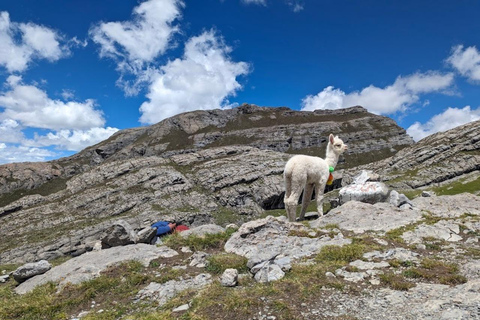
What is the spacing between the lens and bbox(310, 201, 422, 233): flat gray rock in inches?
563

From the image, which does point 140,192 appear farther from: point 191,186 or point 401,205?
point 401,205

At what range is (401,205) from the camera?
62.3 feet

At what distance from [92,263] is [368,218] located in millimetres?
14051

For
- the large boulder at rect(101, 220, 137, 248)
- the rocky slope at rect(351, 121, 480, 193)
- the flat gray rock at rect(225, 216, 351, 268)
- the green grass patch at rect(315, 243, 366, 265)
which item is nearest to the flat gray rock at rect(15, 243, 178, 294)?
the large boulder at rect(101, 220, 137, 248)

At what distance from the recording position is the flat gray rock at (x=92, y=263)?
1061 cm

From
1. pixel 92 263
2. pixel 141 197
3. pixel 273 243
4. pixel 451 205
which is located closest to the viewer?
pixel 92 263

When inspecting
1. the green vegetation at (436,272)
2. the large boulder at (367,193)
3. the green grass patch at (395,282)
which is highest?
the large boulder at (367,193)

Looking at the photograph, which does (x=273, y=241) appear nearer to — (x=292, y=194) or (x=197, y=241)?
(x=197, y=241)

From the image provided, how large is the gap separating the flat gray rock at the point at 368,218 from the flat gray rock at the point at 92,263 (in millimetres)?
8870

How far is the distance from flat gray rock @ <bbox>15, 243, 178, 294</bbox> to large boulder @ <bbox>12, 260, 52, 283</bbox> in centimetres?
33

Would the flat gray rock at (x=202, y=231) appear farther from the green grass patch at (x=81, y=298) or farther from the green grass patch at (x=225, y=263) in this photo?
the green grass patch at (x=81, y=298)

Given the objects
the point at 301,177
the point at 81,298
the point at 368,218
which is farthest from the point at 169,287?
the point at 368,218

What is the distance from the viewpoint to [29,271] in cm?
1220

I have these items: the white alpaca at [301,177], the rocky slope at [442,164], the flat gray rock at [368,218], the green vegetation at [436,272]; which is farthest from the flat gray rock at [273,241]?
the rocky slope at [442,164]
